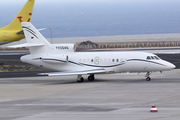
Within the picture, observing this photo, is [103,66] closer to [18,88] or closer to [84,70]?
[84,70]

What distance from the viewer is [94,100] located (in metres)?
28.0

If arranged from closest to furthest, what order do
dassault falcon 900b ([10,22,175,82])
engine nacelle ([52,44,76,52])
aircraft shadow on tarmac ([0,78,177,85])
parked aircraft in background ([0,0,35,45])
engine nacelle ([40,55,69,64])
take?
aircraft shadow on tarmac ([0,78,177,85])
dassault falcon 900b ([10,22,175,82])
engine nacelle ([40,55,69,64])
engine nacelle ([52,44,76,52])
parked aircraft in background ([0,0,35,45])

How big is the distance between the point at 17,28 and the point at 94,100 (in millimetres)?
39899

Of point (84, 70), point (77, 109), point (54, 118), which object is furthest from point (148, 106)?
point (84, 70)

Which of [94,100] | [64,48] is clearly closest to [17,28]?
[64,48]

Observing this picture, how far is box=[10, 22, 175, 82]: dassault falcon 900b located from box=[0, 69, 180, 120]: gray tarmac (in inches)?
57.3

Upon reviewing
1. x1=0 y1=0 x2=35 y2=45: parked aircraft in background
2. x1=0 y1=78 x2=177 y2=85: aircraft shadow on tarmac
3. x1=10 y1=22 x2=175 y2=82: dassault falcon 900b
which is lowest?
x1=0 y1=78 x2=177 y2=85: aircraft shadow on tarmac

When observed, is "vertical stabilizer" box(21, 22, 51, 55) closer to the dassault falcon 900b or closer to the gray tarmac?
the dassault falcon 900b

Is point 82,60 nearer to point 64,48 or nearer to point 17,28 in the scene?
point 64,48

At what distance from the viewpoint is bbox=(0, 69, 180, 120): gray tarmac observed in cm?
2212

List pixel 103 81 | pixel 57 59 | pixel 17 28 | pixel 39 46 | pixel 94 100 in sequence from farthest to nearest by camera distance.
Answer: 1. pixel 17 28
2. pixel 39 46
3. pixel 57 59
4. pixel 103 81
5. pixel 94 100

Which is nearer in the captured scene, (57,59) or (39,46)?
(57,59)

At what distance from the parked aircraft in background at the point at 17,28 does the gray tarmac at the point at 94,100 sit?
22244 mm

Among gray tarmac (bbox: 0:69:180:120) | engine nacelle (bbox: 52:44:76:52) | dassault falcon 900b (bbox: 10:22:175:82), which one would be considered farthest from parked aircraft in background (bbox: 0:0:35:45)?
gray tarmac (bbox: 0:69:180:120)
